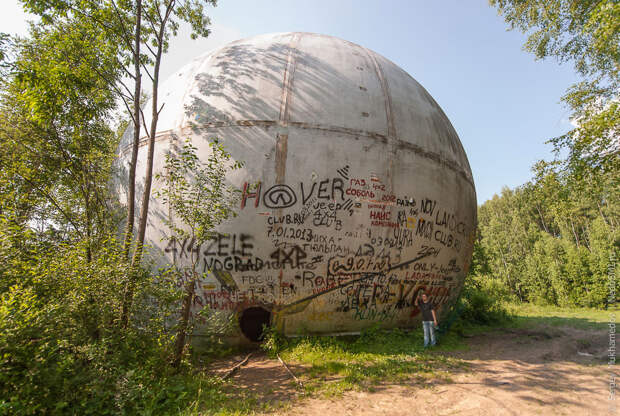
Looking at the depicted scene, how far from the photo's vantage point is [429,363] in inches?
227

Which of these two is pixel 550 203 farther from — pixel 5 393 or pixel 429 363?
pixel 5 393

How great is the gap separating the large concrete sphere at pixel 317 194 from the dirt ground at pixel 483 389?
1.56 m

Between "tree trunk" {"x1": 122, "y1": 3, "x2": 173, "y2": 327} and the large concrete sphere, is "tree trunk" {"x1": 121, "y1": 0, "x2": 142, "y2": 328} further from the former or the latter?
the large concrete sphere

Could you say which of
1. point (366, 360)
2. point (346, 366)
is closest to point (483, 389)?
point (366, 360)

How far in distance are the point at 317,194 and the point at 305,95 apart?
99.7 inches

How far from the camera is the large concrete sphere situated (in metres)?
6.11

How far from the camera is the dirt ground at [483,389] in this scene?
157 inches

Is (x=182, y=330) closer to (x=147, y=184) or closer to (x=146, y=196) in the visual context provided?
(x=146, y=196)

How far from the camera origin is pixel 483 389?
181 inches

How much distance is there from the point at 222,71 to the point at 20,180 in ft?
19.8

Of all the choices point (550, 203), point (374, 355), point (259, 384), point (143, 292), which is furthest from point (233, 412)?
point (550, 203)

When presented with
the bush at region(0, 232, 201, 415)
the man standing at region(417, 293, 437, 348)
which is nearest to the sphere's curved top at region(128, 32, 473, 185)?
the man standing at region(417, 293, 437, 348)

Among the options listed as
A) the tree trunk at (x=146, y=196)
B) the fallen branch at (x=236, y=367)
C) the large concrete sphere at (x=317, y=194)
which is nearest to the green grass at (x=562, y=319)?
the large concrete sphere at (x=317, y=194)

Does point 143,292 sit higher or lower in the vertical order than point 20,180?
lower
